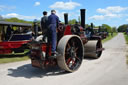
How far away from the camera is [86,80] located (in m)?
4.14

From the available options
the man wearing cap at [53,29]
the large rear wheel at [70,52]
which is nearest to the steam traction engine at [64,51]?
the large rear wheel at [70,52]

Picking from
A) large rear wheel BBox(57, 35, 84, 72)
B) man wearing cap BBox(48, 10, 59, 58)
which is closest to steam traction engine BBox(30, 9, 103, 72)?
large rear wheel BBox(57, 35, 84, 72)

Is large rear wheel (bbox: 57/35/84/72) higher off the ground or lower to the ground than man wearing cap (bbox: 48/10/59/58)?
lower

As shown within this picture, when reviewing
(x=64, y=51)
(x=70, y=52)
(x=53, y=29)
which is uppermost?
(x=53, y=29)

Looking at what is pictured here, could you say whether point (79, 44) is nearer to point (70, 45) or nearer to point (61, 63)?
point (70, 45)

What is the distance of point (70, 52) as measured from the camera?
5105 millimetres

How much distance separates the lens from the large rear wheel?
180 inches

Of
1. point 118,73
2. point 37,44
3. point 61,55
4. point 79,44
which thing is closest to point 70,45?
point 79,44

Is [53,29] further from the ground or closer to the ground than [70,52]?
further from the ground

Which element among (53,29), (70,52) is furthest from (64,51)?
(53,29)

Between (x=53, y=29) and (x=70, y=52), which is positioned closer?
(x=53, y=29)

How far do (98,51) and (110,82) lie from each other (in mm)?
3736

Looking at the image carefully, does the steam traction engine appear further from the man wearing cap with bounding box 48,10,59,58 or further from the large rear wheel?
the man wearing cap with bounding box 48,10,59,58

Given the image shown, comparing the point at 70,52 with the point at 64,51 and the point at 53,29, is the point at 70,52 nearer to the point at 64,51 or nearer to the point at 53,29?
the point at 64,51
